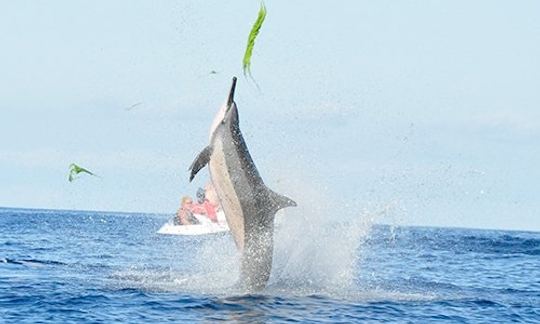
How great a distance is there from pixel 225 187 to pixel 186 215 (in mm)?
41600

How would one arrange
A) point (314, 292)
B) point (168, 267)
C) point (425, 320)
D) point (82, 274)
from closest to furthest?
point (425, 320) < point (314, 292) < point (82, 274) < point (168, 267)

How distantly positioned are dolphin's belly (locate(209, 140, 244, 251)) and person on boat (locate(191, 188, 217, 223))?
4007cm

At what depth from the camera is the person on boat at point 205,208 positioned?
6358 cm

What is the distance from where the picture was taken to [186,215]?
63594 mm

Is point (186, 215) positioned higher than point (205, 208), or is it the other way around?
point (205, 208)

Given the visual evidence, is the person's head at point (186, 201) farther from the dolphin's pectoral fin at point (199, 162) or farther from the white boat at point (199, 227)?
the dolphin's pectoral fin at point (199, 162)

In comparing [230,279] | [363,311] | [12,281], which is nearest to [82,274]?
[12,281]

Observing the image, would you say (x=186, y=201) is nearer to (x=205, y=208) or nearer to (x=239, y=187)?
(x=205, y=208)

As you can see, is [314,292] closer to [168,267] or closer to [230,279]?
[230,279]

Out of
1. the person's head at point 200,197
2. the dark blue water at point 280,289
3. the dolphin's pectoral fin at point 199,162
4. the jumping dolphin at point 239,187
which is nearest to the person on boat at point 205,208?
the person's head at point 200,197

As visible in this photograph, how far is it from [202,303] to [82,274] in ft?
24.1

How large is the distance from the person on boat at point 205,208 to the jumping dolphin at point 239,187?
131 ft

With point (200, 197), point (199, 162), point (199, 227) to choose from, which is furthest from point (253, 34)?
point (200, 197)

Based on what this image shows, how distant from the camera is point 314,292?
80.3ft
